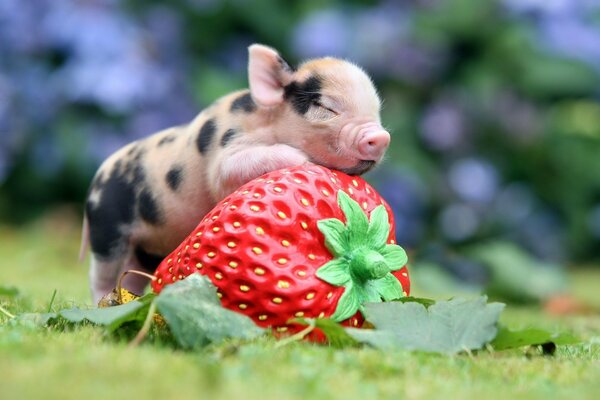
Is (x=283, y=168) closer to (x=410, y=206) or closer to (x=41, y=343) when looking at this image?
(x=41, y=343)

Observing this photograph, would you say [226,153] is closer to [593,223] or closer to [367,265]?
[367,265]

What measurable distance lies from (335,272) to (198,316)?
1.00ft

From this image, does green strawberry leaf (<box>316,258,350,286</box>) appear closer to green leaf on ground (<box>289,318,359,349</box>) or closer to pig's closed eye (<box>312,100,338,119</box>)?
green leaf on ground (<box>289,318,359,349</box>)

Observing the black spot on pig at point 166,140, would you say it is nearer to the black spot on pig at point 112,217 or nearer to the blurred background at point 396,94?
the black spot on pig at point 112,217

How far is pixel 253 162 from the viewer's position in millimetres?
2043

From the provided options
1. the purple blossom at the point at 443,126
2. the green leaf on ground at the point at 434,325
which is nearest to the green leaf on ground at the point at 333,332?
the green leaf on ground at the point at 434,325

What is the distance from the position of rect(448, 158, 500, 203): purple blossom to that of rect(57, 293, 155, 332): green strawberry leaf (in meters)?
3.38

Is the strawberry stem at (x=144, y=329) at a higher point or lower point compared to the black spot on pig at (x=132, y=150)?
lower

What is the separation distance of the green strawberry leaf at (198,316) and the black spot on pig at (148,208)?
2.02ft

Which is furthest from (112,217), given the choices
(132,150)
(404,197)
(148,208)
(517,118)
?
(517,118)

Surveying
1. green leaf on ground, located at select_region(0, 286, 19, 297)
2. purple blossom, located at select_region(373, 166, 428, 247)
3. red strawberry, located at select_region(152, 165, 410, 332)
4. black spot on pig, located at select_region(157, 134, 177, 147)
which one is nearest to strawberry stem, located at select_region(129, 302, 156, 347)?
red strawberry, located at select_region(152, 165, 410, 332)

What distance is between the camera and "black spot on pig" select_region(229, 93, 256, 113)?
2.21m

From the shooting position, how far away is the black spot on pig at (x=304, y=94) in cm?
211

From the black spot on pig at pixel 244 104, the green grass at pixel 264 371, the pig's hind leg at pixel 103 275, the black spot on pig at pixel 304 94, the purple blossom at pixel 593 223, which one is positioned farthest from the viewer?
the purple blossom at pixel 593 223
